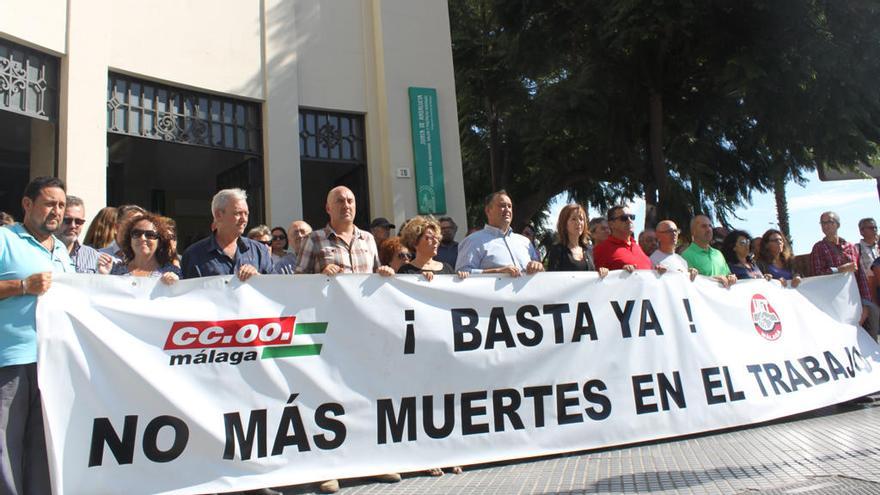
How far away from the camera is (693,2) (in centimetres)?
1009

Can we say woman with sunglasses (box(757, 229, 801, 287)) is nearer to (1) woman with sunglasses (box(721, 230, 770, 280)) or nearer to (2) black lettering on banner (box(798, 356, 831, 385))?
(1) woman with sunglasses (box(721, 230, 770, 280))

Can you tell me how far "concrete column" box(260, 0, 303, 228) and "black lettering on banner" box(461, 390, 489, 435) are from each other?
5.73m

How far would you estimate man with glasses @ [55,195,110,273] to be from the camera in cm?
434

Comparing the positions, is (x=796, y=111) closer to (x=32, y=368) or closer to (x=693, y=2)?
(x=693, y=2)

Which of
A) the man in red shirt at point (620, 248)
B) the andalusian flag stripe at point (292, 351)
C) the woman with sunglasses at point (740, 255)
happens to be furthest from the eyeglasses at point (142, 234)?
the woman with sunglasses at point (740, 255)

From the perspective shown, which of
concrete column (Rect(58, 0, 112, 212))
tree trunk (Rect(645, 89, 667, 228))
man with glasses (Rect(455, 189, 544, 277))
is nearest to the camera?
man with glasses (Rect(455, 189, 544, 277))

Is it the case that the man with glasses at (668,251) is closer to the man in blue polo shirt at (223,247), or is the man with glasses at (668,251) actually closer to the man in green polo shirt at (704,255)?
the man in green polo shirt at (704,255)

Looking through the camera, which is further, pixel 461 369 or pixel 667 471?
pixel 461 369

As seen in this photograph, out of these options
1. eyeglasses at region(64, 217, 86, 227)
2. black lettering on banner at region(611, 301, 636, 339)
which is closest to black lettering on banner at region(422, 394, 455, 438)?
black lettering on banner at region(611, 301, 636, 339)

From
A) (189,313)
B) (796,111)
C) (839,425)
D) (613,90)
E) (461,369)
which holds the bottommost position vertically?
(839,425)

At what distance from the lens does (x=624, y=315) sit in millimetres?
5074

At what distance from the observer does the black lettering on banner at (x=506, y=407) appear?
441 centimetres

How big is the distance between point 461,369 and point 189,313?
1.74 meters

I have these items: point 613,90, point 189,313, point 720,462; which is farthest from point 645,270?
point 613,90
